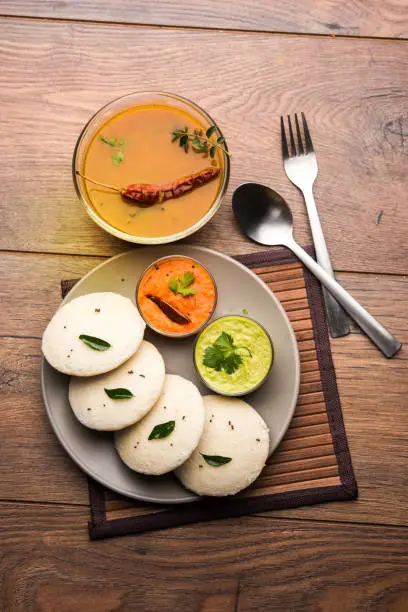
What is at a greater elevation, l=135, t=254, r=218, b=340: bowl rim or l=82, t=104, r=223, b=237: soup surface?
l=82, t=104, r=223, b=237: soup surface

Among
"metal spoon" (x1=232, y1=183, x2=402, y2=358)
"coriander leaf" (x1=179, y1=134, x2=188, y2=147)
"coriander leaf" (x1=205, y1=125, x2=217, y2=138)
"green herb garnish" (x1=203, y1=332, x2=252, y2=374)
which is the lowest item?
"green herb garnish" (x1=203, y1=332, x2=252, y2=374)

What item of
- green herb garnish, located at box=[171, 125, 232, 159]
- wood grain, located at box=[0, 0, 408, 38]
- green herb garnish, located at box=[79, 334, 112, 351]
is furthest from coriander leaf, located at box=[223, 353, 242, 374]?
wood grain, located at box=[0, 0, 408, 38]

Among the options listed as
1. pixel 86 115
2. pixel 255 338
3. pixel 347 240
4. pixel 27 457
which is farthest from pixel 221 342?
pixel 86 115

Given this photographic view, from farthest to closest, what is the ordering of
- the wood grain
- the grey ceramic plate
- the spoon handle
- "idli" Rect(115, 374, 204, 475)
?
1. the wood grain
2. the spoon handle
3. the grey ceramic plate
4. "idli" Rect(115, 374, 204, 475)

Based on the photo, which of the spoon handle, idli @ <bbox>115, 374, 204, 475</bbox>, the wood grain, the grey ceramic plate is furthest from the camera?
the wood grain

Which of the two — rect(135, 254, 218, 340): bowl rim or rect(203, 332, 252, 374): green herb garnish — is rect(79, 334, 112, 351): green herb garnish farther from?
rect(203, 332, 252, 374): green herb garnish

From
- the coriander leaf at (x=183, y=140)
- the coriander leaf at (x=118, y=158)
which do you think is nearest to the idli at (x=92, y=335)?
the coriander leaf at (x=118, y=158)
